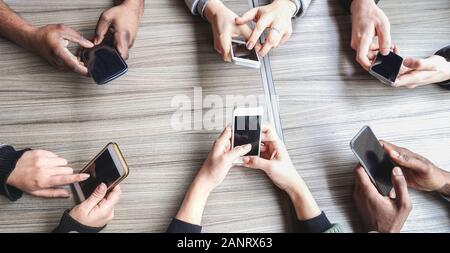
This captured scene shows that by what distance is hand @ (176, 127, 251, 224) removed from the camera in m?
0.84

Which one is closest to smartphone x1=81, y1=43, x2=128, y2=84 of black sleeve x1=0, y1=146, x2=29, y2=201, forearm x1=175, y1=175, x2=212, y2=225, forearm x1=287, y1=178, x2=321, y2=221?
→ black sleeve x1=0, y1=146, x2=29, y2=201

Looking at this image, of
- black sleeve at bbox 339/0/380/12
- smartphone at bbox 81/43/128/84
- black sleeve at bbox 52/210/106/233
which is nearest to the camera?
black sleeve at bbox 52/210/106/233

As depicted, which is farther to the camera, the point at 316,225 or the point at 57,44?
the point at 57,44

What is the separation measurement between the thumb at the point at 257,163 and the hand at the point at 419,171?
1.01ft

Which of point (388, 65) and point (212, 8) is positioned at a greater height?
point (212, 8)

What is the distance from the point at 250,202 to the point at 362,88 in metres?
0.45

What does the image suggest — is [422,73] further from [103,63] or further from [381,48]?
[103,63]

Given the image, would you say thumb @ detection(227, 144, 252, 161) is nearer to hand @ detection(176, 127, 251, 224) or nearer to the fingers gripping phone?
hand @ detection(176, 127, 251, 224)

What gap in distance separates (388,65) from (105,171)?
31.5 inches

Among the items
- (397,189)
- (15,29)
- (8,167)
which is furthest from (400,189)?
(15,29)

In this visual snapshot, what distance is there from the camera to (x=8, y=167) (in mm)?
867

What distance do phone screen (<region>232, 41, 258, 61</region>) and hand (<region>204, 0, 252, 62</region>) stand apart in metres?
0.02

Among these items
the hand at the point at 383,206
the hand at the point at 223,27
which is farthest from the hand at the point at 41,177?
the hand at the point at 383,206
